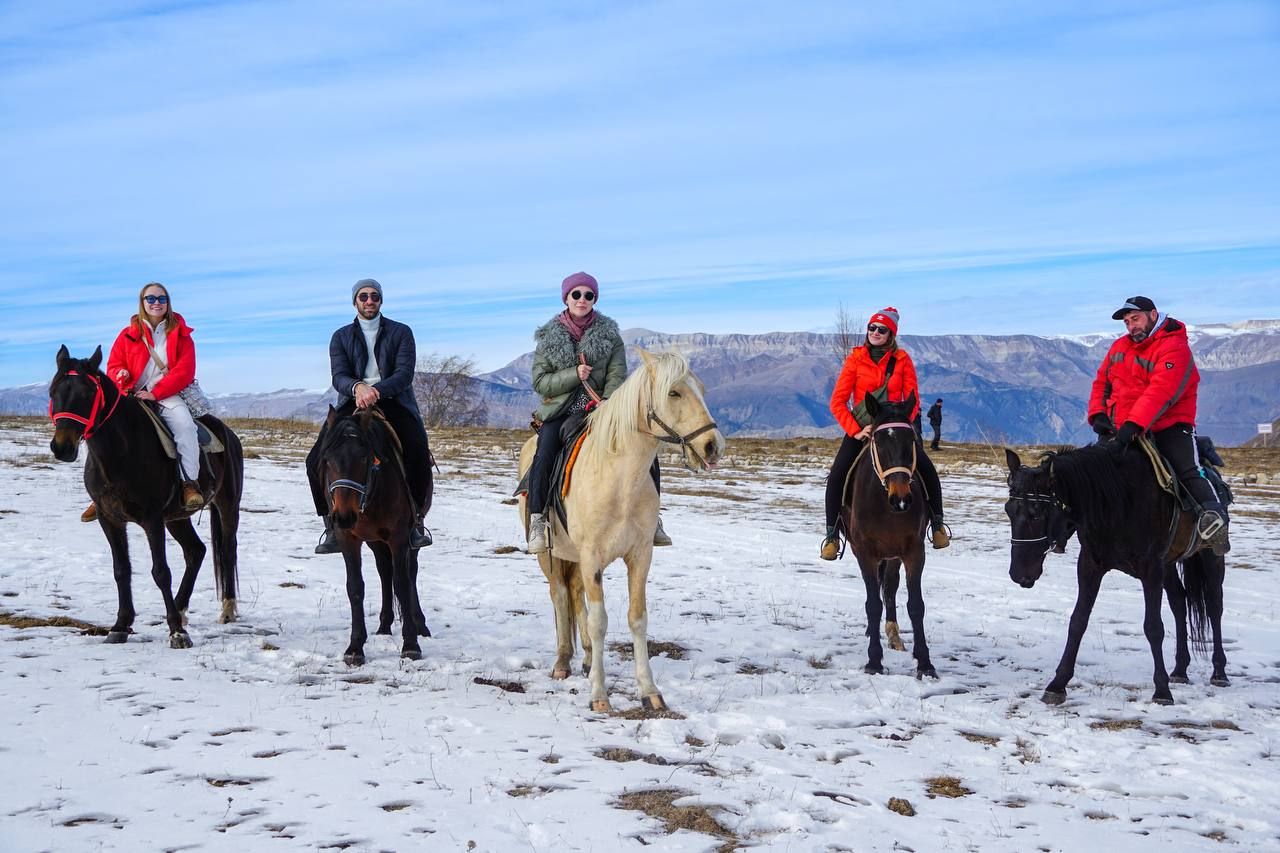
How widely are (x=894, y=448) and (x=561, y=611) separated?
3.33 m

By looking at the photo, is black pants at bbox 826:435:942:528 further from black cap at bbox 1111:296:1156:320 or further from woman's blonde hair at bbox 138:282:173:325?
woman's blonde hair at bbox 138:282:173:325

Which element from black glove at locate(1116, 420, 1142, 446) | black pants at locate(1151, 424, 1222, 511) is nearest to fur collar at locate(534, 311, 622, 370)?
black glove at locate(1116, 420, 1142, 446)

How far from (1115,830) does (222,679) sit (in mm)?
6473

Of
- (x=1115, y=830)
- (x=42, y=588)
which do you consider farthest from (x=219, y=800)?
(x=42, y=588)

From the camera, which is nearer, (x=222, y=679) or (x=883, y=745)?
(x=883, y=745)

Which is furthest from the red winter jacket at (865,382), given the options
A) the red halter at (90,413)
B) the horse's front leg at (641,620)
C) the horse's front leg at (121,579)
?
the horse's front leg at (121,579)

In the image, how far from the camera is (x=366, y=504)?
8.57 meters

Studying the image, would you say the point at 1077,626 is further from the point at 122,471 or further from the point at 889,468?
the point at 122,471

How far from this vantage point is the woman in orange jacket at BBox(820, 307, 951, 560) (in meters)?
8.96

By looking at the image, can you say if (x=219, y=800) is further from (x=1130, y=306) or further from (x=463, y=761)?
(x=1130, y=306)

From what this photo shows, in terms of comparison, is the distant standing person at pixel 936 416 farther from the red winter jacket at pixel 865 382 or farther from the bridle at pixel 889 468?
the bridle at pixel 889 468

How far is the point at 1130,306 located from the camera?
8445 millimetres

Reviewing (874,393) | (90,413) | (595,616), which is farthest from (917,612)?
(90,413)

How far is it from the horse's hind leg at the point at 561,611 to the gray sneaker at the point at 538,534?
1.87 ft
